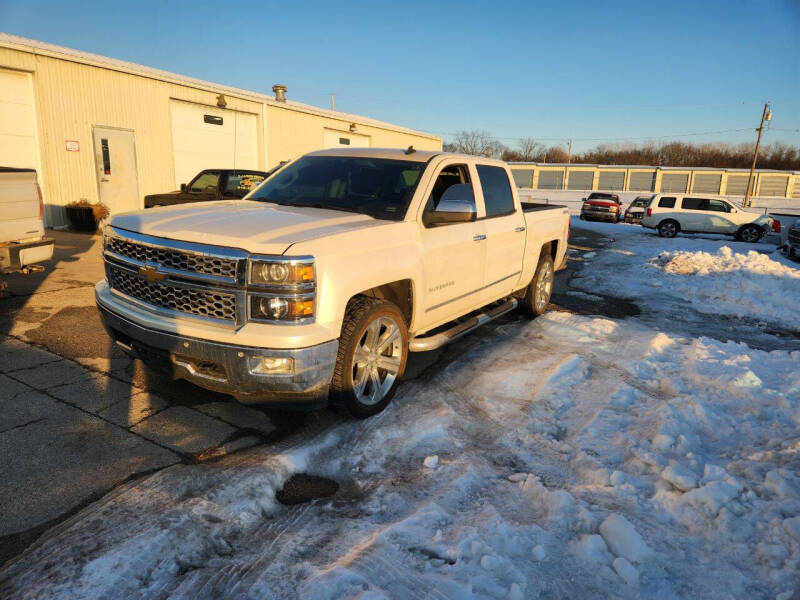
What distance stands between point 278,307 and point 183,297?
680 mm

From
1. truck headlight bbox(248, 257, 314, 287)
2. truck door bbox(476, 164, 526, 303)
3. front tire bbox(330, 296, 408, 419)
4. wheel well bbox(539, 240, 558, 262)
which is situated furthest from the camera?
wheel well bbox(539, 240, 558, 262)

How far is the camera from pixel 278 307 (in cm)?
302

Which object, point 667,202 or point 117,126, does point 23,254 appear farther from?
point 667,202

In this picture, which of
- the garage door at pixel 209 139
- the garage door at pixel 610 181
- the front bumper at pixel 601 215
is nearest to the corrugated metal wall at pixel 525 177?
the garage door at pixel 610 181

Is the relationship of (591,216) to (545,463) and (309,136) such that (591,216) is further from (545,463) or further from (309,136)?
(545,463)

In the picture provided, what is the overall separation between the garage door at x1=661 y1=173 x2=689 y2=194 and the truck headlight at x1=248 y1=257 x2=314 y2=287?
188 ft

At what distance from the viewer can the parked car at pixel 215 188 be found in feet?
37.2

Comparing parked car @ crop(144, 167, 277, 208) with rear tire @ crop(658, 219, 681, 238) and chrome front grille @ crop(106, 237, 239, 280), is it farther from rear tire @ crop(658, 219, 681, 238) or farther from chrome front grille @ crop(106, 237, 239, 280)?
rear tire @ crop(658, 219, 681, 238)

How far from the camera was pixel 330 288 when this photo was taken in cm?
314

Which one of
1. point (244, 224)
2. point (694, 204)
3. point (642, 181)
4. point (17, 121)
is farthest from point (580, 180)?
point (244, 224)

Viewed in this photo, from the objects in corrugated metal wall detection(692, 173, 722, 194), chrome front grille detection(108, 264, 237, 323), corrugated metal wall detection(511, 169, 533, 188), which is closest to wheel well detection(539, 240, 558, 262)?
chrome front grille detection(108, 264, 237, 323)

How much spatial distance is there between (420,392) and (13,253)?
15.2ft

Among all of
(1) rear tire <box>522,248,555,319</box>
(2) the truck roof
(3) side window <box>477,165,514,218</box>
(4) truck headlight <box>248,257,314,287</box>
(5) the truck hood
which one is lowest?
(1) rear tire <box>522,248,555,319</box>

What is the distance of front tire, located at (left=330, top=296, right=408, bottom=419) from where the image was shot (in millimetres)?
3416
